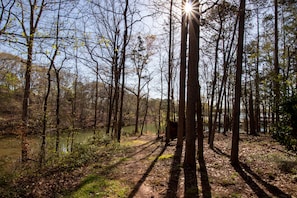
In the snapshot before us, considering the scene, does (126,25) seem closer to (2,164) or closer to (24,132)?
(24,132)

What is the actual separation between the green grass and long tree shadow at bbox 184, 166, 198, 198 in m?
1.32

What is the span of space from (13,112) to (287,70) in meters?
28.5

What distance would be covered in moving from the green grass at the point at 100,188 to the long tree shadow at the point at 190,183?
132cm

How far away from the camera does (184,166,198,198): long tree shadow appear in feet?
12.6

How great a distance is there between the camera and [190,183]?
438 centimetres

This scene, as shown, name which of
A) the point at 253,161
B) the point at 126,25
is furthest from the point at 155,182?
the point at 126,25

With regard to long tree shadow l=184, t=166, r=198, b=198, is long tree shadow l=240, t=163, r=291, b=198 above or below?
above

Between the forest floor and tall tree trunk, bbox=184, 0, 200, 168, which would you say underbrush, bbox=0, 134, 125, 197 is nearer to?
the forest floor

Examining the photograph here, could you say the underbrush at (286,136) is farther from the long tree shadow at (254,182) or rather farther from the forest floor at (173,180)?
the long tree shadow at (254,182)

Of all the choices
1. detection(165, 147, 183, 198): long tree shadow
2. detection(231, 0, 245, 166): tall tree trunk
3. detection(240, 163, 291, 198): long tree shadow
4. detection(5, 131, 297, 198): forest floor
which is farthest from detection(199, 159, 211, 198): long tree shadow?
detection(240, 163, 291, 198): long tree shadow

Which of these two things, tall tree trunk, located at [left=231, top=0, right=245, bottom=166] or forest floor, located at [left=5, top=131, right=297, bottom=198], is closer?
forest floor, located at [left=5, top=131, right=297, bottom=198]

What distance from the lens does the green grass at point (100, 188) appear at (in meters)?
3.81

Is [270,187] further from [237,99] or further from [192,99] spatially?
[192,99]

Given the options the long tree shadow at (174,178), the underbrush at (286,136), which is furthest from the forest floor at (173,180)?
the underbrush at (286,136)
